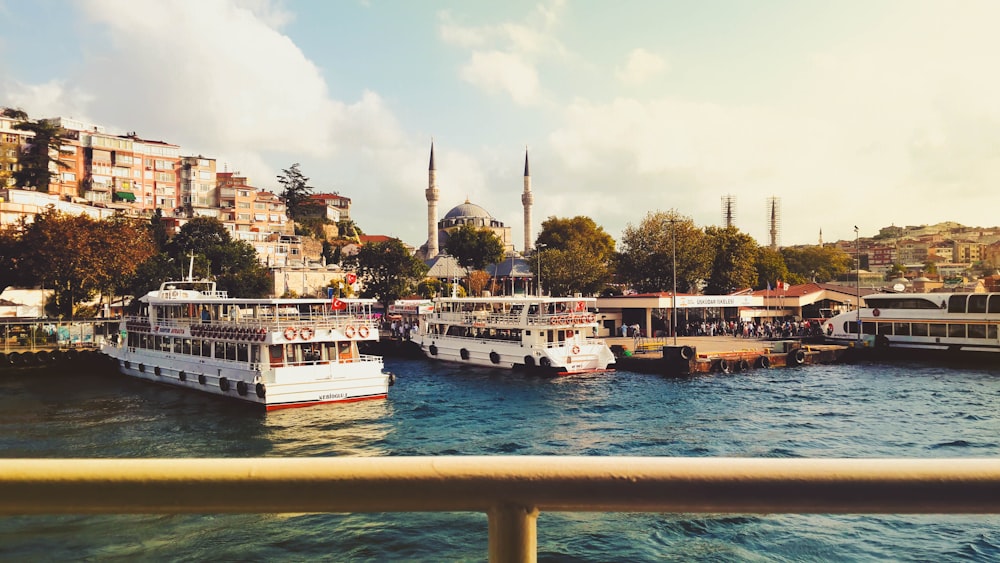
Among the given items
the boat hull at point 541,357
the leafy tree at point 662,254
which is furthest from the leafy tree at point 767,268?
the boat hull at point 541,357

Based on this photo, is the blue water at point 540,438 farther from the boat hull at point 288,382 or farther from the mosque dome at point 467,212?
the mosque dome at point 467,212

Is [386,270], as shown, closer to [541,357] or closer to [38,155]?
[541,357]

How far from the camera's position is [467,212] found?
125 meters

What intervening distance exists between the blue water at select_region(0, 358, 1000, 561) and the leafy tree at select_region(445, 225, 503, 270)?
3855 cm

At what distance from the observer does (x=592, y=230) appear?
74312 millimetres

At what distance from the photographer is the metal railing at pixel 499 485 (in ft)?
3.91

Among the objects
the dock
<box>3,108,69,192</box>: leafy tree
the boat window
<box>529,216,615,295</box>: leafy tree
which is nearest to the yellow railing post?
the dock

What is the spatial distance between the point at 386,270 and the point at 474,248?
1619cm

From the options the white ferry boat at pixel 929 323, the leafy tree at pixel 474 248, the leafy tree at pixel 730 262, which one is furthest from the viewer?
the leafy tree at pixel 474 248

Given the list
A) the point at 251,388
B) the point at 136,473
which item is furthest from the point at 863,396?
the point at 136,473

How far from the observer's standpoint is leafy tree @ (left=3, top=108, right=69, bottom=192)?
66.0 metres

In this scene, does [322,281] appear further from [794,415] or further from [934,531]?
[934,531]

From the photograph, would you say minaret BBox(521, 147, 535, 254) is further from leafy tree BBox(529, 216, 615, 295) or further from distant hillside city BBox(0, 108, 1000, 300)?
leafy tree BBox(529, 216, 615, 295)

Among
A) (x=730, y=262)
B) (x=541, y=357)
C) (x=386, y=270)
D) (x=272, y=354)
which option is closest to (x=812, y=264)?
(x=730, y=262)
